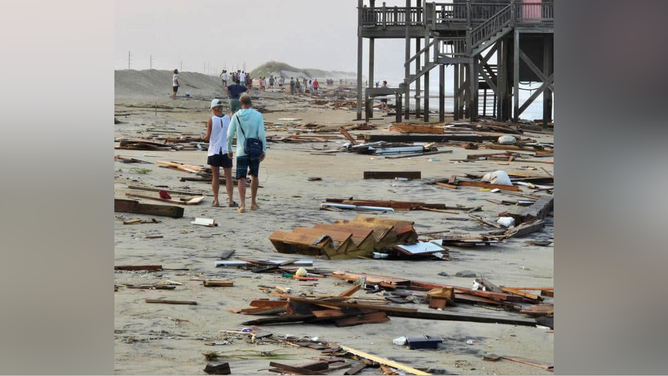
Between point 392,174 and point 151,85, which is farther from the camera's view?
point 151,85

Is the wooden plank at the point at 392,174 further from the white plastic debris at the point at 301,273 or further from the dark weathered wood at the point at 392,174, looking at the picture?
the white plastic debris at the point at 301,273

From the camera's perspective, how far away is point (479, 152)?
2528 cm

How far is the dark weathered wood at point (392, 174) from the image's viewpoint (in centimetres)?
1938

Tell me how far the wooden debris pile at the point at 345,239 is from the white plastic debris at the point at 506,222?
2644 mm

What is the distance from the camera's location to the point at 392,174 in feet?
64.3

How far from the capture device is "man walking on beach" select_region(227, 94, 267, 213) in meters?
14.5

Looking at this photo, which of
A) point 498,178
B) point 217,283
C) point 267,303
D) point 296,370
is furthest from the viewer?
point 498,178

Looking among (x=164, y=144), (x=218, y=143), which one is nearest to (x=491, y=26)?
(x=164, y=144)

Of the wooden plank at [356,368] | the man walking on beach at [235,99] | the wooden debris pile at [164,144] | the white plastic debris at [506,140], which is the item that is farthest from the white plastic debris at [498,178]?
the wooden plank at [356,368]

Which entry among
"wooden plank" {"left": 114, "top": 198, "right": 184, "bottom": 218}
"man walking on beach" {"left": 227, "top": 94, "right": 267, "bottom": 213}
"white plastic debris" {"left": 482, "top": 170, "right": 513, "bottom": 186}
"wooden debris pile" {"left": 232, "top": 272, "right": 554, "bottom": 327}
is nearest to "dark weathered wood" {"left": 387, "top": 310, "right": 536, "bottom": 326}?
"wooden debris pile" {"left": 232, "top": 272, "right": 554, "bottom": 327}

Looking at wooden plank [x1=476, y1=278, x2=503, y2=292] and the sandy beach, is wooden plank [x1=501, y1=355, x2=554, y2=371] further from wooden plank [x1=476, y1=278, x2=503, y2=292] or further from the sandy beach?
wooden plank [x1=476, y1=278, x2=503, y2=292]

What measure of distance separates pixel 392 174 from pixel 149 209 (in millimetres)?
6713

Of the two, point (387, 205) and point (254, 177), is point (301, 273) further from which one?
Result: point (387, 205)

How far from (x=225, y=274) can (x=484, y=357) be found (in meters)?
3.69
